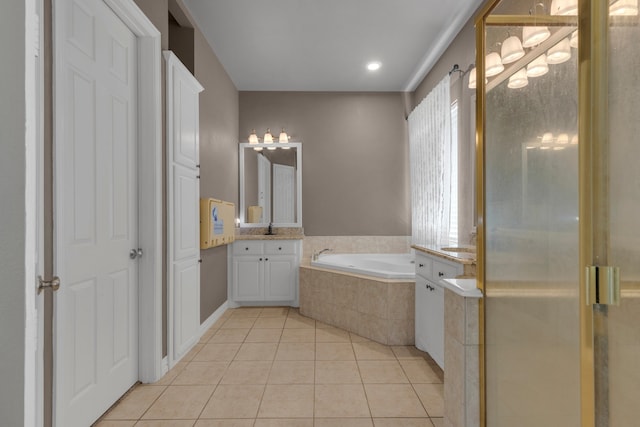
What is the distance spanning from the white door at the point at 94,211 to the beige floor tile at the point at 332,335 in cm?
148

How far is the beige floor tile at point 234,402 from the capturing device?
6.15ft

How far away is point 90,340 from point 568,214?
2056 mm

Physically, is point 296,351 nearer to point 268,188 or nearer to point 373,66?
point 268,188

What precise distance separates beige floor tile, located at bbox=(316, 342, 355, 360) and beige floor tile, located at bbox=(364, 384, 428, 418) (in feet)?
1.52

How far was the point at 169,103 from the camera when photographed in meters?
2.38

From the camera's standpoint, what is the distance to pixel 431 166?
362 centimetres

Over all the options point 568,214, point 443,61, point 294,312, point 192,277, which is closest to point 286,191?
point 294,312

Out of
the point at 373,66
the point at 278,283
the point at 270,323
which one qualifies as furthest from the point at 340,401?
the point at 373,66

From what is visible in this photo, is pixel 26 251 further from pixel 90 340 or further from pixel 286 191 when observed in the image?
pixel 286 191

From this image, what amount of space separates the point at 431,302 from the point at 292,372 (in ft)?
3.57

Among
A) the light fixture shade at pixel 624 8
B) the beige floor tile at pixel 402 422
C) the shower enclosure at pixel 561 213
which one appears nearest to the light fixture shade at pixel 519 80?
the shower enclosure at pixel 561 213

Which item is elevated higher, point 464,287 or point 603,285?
point 603,285

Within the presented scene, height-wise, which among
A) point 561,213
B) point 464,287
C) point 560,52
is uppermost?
point 560,52

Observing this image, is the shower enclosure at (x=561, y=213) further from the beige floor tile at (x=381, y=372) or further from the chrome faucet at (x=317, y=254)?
the chrome faucet at (x=317, y=254)
